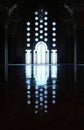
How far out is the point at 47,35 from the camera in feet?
116

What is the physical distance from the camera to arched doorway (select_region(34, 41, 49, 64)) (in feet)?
115

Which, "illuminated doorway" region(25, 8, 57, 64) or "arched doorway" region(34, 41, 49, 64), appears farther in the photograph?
"arched doorway" region(34, 41, 49, 64)

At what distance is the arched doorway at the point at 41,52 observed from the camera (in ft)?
115

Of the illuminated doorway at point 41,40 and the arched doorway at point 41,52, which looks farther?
the arched doorway at point 41,52

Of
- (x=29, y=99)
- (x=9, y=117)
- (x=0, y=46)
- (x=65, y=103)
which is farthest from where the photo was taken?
(x=0, y=46)

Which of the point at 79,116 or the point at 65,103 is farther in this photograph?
the point at 65,103

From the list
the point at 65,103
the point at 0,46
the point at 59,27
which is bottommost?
the point at 65,103

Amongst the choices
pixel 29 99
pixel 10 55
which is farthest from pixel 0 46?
pixel 29 99

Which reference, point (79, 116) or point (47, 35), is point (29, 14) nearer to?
point (47, 35)

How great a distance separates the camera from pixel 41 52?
1388 inches

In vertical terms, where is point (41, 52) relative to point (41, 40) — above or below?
below

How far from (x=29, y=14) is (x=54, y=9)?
2867mm

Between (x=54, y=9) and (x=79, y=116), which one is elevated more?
(x=54, y=9)

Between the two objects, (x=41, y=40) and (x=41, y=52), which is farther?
(x=41, y=52)
